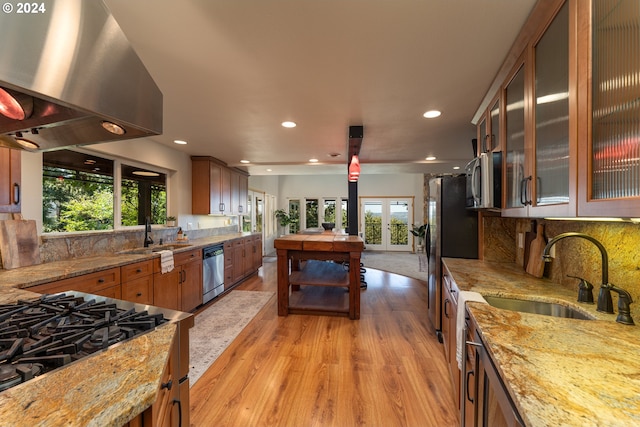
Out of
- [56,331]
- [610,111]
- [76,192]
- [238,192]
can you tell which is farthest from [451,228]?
[238,192]

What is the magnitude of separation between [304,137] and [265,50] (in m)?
1.81

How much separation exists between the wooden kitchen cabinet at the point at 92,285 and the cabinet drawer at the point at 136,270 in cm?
6

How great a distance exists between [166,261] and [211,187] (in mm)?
1866

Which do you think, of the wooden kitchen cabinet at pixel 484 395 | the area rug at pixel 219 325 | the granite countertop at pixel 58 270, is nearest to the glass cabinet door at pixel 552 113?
the wooden kitchen cabinet at pixel 484 395

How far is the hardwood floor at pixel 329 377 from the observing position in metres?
1.70

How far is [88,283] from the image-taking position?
6.82 ft

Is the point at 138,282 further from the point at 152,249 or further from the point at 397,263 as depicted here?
the point at 397,263

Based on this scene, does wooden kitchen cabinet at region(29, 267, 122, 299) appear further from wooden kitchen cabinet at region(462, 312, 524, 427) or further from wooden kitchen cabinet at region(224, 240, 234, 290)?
wooden kitchen cabinet at region(462, 312, 524, 427)

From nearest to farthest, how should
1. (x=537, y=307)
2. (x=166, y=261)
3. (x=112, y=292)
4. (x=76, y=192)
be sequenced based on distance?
(x=537, y=307), (x=112, y=292), (x=76, y=192), (x=166, y=261)

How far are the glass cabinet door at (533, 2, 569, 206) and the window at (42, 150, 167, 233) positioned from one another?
146 inches

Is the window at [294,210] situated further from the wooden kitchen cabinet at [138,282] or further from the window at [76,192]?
the wooden kitchen cabinet at [138,282]

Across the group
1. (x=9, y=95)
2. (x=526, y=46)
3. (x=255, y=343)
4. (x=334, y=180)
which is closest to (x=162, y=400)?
(x=9, y=95)

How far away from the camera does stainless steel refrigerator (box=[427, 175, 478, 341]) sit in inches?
101

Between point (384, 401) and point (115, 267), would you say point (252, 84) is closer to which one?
point (115, 267)
